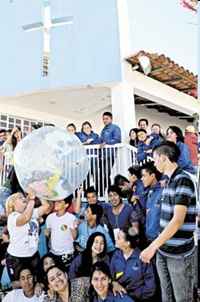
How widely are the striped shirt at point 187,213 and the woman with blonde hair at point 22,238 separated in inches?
83.5

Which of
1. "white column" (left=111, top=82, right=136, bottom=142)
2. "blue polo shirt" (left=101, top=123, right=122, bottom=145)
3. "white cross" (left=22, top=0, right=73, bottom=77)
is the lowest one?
"blue polo shirt" (left=101, top=123, right=122, bottom=145)

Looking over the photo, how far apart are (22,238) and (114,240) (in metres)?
1.16

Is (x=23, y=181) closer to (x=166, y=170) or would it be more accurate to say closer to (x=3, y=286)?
(x=3, y=286)

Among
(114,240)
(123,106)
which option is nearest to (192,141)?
(123,106)

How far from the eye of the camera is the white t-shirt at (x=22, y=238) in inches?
266

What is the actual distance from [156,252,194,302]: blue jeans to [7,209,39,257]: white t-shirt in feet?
7.15

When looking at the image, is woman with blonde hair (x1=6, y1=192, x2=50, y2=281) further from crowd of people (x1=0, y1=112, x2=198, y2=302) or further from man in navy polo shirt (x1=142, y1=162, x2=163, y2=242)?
man in navy polo shirt (x1=142, y1=162, x2=163, y2=242)

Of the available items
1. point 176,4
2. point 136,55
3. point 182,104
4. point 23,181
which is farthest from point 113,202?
point 176,4

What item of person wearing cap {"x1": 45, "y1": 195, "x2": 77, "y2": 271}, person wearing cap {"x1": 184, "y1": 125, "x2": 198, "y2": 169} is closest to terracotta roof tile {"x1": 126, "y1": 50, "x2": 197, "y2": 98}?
person wearing cap {"x1": 184, "y1": 125, "x2": 198, "y2": 169}

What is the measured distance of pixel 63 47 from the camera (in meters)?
10.8

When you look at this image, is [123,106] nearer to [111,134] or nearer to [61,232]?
[111,134]

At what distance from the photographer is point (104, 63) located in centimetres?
1032

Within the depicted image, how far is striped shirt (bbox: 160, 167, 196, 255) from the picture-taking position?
4965mm

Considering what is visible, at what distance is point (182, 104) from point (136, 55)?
3027mm
